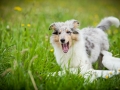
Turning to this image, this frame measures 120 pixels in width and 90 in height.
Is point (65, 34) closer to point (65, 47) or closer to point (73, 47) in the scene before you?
point (65, 47)

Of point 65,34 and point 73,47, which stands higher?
point 65,34

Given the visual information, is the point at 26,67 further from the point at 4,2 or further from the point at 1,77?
the point at 4,2

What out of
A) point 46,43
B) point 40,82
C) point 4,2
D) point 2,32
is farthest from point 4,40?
point 4,2

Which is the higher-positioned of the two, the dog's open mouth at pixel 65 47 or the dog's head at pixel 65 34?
the dog's head at pixel 65 34

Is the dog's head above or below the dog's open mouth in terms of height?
above

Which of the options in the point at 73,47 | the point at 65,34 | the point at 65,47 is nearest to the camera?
the point at 65,34

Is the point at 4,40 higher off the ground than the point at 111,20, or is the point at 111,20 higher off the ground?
the point at 111,20

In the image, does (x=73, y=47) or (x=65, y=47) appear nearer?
(x=65, y=47)

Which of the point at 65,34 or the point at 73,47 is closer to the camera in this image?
the point at 65,34

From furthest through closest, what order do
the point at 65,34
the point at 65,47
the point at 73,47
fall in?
the point at 73,47 → the point at 65,47 → the point at 65,34

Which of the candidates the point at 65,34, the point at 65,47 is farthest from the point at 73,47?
the point at 65,34

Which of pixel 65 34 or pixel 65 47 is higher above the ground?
pixel 65 34

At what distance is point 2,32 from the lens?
275 inches

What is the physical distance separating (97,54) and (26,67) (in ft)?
6.69
